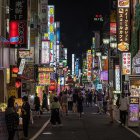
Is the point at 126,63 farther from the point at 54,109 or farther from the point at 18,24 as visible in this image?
the point at 54,109

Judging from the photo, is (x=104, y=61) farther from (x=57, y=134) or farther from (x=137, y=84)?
(x=57, y=134)

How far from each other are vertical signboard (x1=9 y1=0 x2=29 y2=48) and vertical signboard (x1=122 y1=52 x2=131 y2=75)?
15016mm

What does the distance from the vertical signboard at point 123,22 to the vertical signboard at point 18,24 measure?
12.2m

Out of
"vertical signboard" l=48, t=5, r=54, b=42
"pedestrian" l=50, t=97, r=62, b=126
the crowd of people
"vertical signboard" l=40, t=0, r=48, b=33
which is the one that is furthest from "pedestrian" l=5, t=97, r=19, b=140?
"vertical signboard" l=48, t=5, r=54, b=42

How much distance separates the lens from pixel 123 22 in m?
44.1

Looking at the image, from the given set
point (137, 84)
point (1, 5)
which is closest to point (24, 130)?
point (1, 5)

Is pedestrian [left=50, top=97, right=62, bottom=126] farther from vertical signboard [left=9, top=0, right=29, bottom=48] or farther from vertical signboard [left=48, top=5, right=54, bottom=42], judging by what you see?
vertical signboard [left=48, top=5, right=54, bottom=42]

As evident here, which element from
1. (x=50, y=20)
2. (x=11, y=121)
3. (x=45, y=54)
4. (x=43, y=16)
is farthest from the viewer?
(x=50, y=20)

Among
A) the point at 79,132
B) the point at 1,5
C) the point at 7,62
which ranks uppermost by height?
the point at 1,5

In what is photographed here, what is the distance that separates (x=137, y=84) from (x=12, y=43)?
1023cm

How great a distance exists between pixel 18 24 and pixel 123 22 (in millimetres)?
12572

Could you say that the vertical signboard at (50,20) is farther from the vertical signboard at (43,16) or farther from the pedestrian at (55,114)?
the pedestrian at (55,114)

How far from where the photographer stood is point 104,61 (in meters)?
81.1

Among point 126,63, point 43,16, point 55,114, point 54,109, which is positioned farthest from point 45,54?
point 55,114
